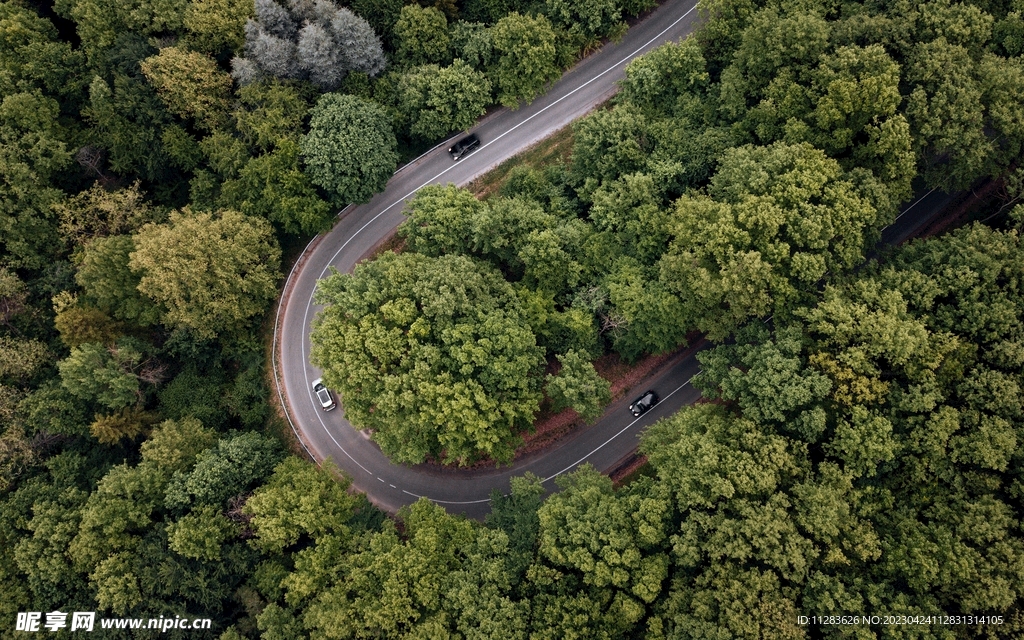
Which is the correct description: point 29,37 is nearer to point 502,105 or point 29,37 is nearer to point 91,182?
point 91,182

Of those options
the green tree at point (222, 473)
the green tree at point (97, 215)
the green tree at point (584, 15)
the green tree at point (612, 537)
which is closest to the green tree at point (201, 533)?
the green tree at point (222, 473)

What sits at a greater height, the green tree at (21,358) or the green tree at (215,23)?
the green tree at (215,23)

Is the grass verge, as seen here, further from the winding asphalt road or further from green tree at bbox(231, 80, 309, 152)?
green tree at bbox(231, 80, 309, 152)

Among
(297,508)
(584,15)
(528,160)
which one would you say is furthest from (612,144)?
(297,508)

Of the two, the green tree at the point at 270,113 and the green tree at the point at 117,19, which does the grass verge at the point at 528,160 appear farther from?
the green tree at the point at 117,19

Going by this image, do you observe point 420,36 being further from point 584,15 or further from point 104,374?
point 104,374

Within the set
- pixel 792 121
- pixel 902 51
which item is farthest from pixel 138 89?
pixel 902 51
